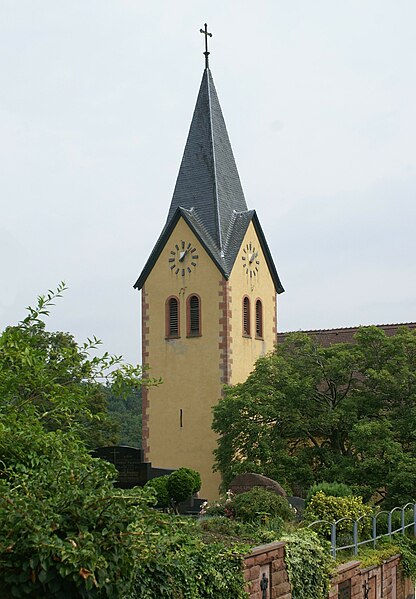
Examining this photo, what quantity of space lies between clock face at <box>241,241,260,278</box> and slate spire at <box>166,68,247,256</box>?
1136 millimetres

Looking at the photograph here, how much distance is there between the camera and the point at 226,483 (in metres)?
27.7

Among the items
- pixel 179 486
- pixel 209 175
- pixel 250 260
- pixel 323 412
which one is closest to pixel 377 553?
pixel 179 486

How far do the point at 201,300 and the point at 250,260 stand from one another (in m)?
2.86

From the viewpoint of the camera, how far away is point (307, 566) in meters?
12.8

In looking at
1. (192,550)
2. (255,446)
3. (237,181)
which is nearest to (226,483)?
(255,446)

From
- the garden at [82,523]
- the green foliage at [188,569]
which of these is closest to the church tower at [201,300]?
the garden at [82,523]

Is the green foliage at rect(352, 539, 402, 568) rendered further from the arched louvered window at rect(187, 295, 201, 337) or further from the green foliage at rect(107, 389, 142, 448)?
the green foliage at rect(107, 389, 142, 448)

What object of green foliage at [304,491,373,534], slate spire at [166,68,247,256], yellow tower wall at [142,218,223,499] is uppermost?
slate spire at [166,68,247,256]

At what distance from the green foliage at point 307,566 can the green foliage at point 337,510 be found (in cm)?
337

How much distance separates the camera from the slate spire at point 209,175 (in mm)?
35750

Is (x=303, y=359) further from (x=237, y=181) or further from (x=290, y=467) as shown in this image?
(x=237, y=181)

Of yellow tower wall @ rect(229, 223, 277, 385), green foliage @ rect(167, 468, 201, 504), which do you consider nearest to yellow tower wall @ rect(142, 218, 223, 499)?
yellow tower wall @ rect(229, 223, 277, 385)

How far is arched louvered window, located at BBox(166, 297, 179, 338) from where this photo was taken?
36.1 meters

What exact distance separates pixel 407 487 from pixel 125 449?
765 centimetres
